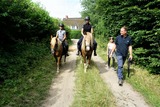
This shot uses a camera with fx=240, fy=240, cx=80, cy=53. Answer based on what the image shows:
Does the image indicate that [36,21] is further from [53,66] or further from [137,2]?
[137,2]

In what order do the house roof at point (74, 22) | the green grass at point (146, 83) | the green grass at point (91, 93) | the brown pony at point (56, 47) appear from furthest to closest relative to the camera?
the house roof at point (74, 22) < the brown pony at point (56, 47) < the green grass at point (146, 83) < the green grass at point (91, 93)

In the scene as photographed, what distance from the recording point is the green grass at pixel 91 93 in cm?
772

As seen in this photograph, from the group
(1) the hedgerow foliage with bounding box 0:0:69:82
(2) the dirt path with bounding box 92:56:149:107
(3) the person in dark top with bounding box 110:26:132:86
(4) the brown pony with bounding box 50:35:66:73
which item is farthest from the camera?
(4) the brown pony with bounding box 50:35:66:73

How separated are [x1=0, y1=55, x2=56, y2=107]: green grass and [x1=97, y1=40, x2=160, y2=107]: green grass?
3.73 meters

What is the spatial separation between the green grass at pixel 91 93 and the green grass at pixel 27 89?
4.23 feet

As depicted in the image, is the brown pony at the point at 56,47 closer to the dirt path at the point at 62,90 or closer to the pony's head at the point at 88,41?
the dirt path at the point at 62,90

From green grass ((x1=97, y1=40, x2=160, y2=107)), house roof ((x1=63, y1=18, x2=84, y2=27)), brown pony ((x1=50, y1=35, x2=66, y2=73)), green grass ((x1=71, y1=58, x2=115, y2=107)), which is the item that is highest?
house roof ((x1=63, y1=18, x2=84, y2=27))

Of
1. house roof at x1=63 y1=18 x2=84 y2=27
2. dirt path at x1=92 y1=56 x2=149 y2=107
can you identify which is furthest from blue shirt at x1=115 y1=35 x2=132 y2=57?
house roof at x1=63 y1=18 x2=84 y2=27

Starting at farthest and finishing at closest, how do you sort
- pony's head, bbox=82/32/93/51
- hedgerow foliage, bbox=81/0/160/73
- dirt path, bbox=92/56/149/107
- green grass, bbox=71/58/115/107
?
1. hedgerow foliage, bbox=81/0/160/73
2. pony's head, bbox=82/32/93/51
3. dirt path, bbox=92/56/149/107
4. green grass, bbox=71/58/115/107

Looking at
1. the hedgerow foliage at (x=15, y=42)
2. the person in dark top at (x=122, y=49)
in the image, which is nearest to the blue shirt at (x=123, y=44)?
the person in dark top at (x=122, y=49)

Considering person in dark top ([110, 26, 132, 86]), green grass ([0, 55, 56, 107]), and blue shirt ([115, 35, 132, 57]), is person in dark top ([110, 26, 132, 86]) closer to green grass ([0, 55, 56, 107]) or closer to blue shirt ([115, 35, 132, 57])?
blue shirt ([115, 35, 132, 57])

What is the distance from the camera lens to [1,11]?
9.27m

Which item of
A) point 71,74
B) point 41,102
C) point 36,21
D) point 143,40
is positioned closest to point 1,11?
point 41,102

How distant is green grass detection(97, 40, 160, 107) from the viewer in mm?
8857
